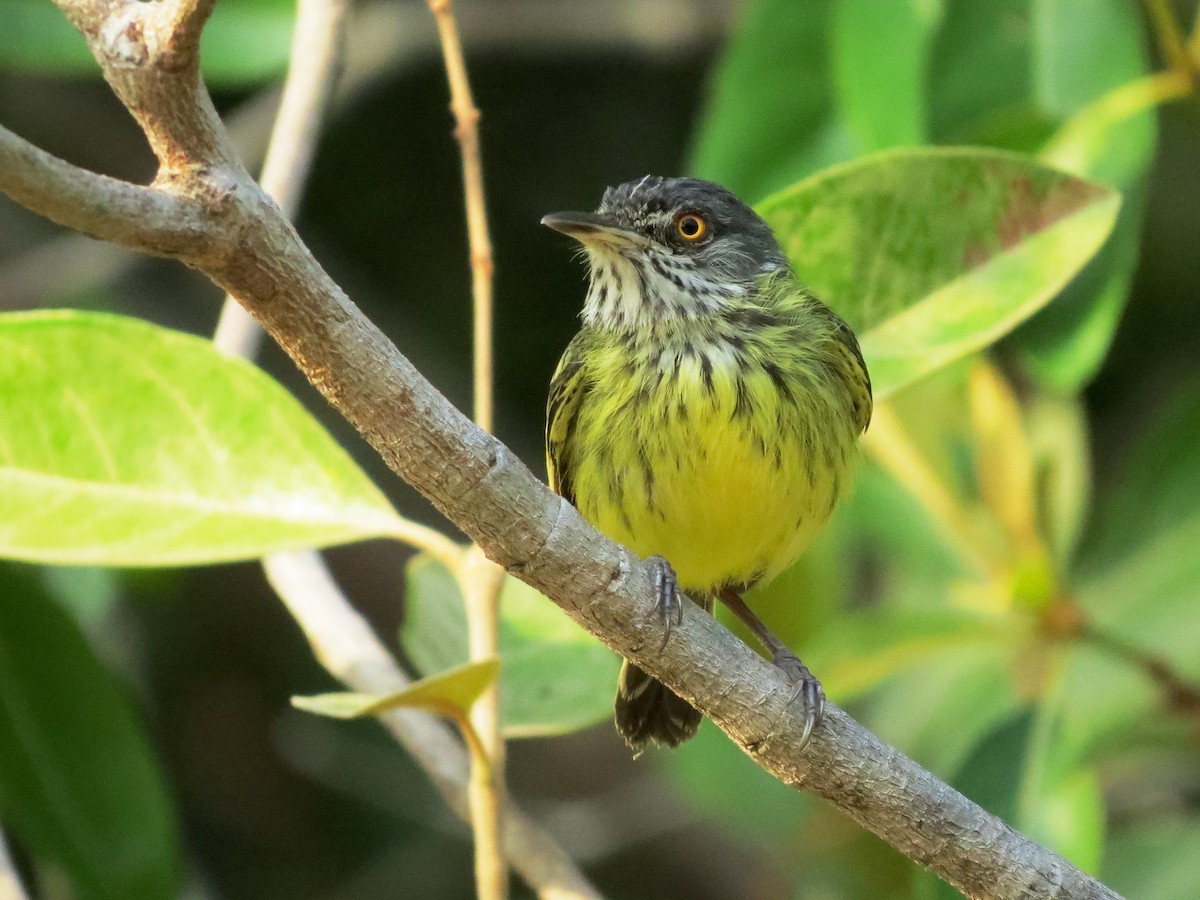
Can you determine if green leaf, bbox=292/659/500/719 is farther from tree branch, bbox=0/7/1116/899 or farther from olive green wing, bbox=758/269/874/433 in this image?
olive green wing, bbox=758/269/874/433

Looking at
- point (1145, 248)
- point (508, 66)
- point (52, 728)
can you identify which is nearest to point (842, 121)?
point (1145, 248)

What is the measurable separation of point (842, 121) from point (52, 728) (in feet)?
7.84

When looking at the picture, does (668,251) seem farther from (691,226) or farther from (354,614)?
(354,614)

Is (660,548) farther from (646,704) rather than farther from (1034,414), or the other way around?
(1034,414)

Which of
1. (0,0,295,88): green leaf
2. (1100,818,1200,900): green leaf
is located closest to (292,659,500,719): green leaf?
(0,0,295,88): green leaf

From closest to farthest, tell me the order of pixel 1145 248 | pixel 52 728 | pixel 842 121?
pixel 52 728
pixel 842 121
pixel 1145 248

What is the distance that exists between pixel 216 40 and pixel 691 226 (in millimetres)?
1387

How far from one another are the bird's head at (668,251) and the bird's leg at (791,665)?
67 centimetres

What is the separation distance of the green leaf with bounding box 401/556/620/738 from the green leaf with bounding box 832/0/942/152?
1245 mm

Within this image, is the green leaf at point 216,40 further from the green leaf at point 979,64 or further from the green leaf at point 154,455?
the green leaf at point 979,64

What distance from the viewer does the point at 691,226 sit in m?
3.39

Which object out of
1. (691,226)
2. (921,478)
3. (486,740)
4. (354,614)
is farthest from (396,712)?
(921,478)

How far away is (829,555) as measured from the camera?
3.79 m

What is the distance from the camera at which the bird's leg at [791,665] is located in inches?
83.8
